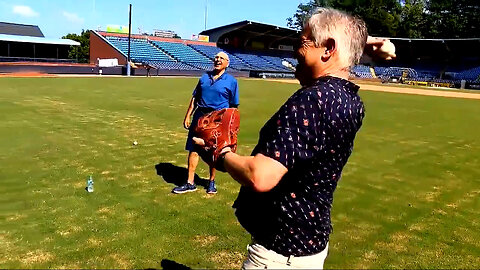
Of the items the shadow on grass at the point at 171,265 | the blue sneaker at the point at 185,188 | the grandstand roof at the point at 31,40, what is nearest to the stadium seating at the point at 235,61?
the grandstand roof at the point at 31,40

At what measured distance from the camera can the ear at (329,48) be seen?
6.80 feet

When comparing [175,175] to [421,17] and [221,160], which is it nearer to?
[221,160]

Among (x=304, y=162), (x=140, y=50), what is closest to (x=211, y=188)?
(x=304, y=162)

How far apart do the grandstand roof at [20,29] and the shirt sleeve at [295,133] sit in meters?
57.1

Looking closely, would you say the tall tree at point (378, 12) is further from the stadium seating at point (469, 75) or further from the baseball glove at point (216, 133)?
the baseball glove at point (216, 133)

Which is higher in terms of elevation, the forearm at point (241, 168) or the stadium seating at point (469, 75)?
the stadium seating at point (469, 75)

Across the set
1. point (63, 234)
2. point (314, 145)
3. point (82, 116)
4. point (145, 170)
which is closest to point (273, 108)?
point (82, 116)

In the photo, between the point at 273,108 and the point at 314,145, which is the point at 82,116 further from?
the point at 314,145

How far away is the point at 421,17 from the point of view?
3113 inches

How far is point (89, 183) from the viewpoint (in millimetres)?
6176

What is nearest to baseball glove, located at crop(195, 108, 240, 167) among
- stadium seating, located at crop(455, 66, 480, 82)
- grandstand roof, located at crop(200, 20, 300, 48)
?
grandstand roof, located at crop(200, 20, 300, 48)

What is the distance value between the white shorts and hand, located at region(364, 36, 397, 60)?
1.16 m

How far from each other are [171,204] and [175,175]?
1562 millimetres

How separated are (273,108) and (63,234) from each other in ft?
45.6
